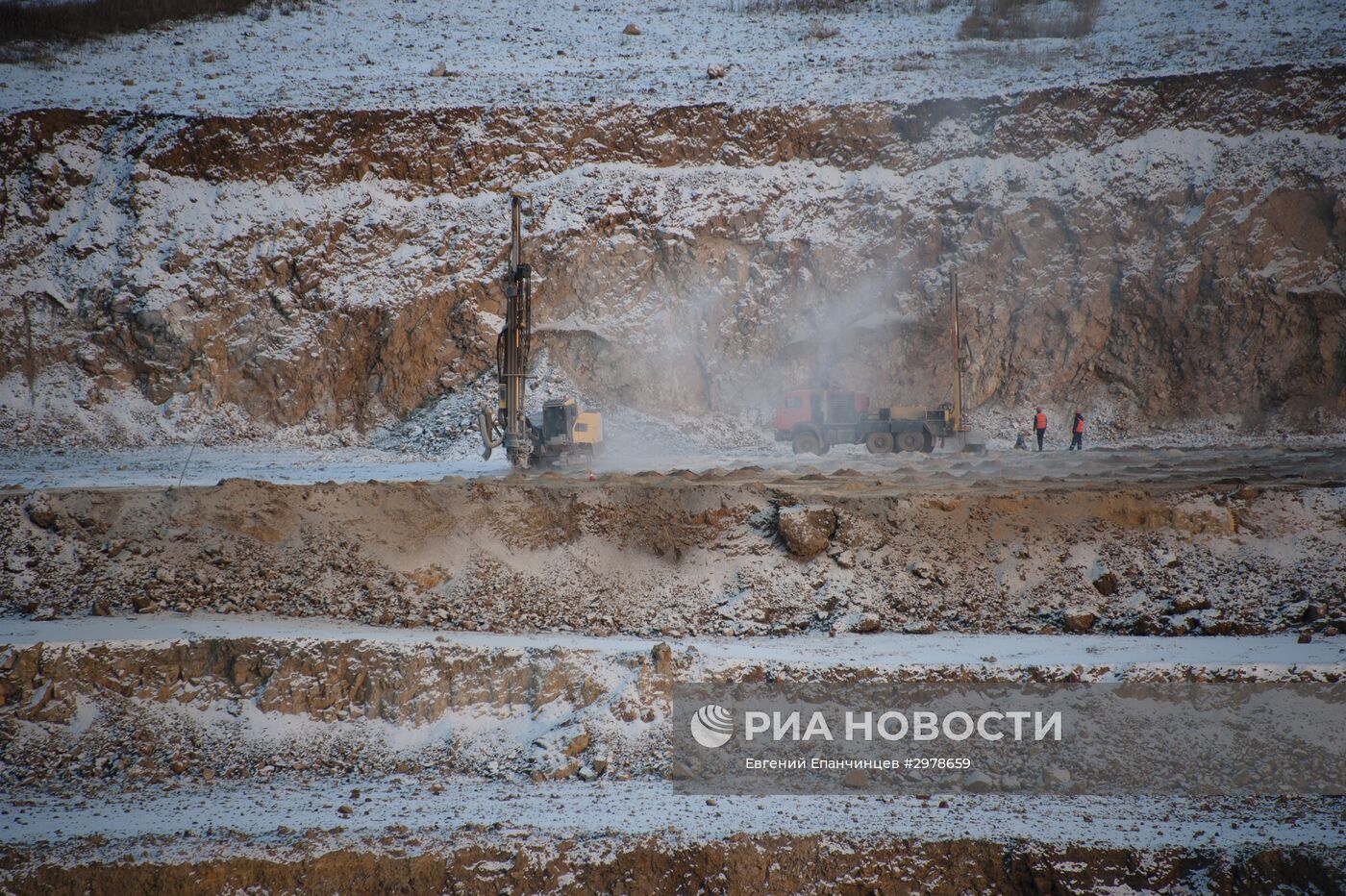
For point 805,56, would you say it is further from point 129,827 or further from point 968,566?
point 129,827

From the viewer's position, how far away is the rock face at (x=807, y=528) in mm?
13609

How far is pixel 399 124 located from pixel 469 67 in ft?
17.6

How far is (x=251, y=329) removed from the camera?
1086 inches

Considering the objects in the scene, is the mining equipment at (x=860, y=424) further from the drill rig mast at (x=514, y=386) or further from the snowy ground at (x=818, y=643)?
the snowy ground at (x=818, y=643)

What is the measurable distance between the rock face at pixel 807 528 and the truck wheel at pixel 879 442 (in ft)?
31.1

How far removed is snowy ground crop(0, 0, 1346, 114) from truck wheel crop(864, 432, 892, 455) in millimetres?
14130

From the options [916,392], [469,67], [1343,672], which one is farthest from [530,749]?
[469,67]

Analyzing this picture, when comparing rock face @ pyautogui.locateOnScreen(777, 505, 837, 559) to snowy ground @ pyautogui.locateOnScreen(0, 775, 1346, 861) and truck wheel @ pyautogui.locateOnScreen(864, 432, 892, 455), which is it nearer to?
snowy ground @ pyautogui.locateOnScreen(0, 775, 1346, 861)

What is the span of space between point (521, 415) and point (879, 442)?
9.55 m

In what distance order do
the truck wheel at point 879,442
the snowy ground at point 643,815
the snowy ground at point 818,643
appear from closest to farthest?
the snowy ground at point 643,815 → the snowy ground at point 818,643 → the truck wheel at point 879,442

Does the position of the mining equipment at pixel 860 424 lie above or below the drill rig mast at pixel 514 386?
below

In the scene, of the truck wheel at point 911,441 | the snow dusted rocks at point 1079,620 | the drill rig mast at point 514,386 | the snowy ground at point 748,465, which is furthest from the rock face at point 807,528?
the truck wheel at point 911,441

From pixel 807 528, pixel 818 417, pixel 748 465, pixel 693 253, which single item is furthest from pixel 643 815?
pixel 693 253

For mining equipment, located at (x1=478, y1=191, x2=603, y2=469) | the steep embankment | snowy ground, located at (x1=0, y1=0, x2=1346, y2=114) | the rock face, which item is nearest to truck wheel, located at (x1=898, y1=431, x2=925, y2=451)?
the steep embankment
